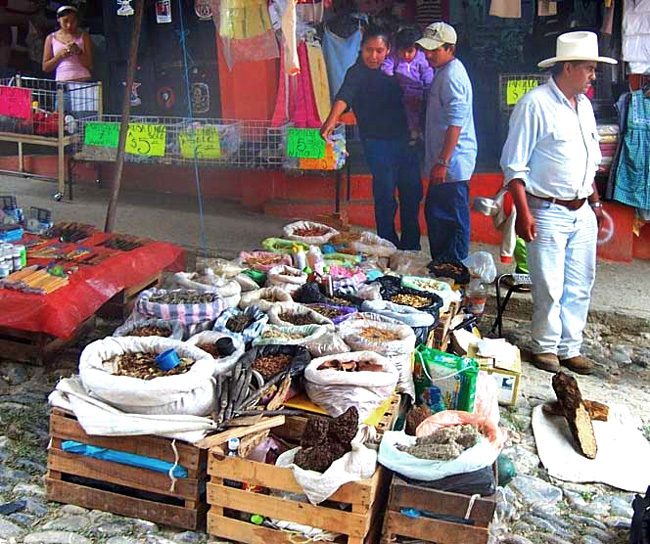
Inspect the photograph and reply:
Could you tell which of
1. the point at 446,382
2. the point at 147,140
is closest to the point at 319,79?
the point at 147,140

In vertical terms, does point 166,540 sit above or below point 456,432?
below

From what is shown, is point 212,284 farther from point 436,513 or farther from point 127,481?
point 436,513

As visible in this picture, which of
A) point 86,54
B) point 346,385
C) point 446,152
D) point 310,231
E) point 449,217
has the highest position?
point 86,54

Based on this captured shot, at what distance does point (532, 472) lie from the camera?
14.4 ft

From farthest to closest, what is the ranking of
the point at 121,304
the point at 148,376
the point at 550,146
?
the point at 121,304 < the point at 550,146 < the point at 148,376

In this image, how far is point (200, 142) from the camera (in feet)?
26.8

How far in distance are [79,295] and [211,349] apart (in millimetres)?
1454

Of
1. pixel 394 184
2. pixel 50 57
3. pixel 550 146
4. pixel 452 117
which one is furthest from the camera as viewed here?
pixel 50 57

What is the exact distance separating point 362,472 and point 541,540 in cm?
106

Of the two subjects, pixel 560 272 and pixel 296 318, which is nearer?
pixel 296 318

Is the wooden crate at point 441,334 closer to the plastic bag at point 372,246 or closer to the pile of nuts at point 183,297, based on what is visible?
the plastic bag at point 372,246

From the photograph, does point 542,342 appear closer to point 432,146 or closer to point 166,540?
point 432,146

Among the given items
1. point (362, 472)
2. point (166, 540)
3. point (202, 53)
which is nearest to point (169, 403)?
point (166, 540)

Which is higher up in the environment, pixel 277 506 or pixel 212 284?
pixel 212 284
